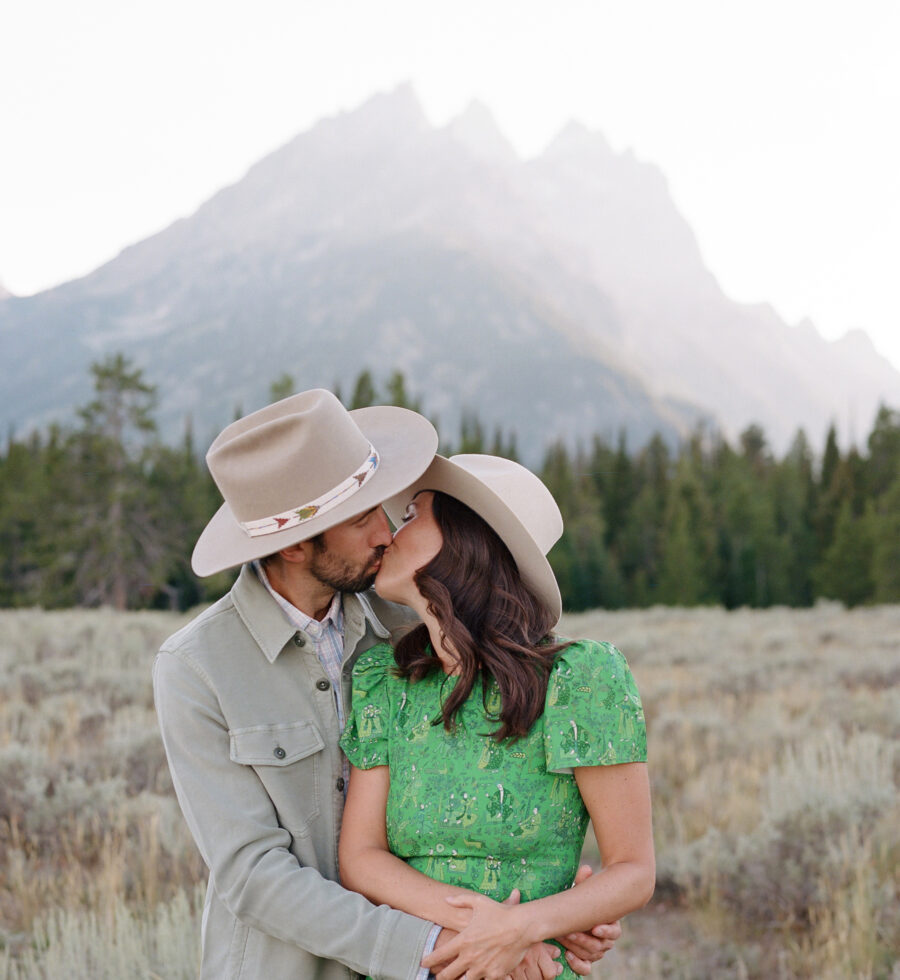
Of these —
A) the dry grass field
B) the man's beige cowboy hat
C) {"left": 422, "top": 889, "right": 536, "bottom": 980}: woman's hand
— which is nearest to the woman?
{"left": 422, "top": 889, "right": 536, "bottom": 980}: woman's hand

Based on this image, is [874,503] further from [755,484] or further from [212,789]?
[212,789]

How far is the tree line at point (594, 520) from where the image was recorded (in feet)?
127

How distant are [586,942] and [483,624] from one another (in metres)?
0.78

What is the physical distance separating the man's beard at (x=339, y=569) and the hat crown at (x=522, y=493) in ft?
1.09

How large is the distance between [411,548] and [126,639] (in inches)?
436

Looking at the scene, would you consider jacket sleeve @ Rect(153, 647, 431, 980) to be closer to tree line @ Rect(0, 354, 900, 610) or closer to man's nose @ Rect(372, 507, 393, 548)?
man's nose @ Rect(372, 507, 393, 548)

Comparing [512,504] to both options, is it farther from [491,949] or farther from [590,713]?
[491,949]

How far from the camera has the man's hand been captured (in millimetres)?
2168

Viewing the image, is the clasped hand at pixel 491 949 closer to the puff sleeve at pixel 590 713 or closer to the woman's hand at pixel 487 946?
the woman's hand at pixel 487 946

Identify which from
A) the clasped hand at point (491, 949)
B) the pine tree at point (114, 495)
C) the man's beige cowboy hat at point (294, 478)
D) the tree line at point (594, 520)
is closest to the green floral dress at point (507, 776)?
the clasped hand at point (491, 949)

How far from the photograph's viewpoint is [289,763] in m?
2.24

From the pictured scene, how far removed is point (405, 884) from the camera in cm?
216

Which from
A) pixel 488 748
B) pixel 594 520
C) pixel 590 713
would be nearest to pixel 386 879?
pixel 488 748

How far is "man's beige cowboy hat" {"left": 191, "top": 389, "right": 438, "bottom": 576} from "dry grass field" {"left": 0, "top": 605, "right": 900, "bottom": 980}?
6.87 ft
